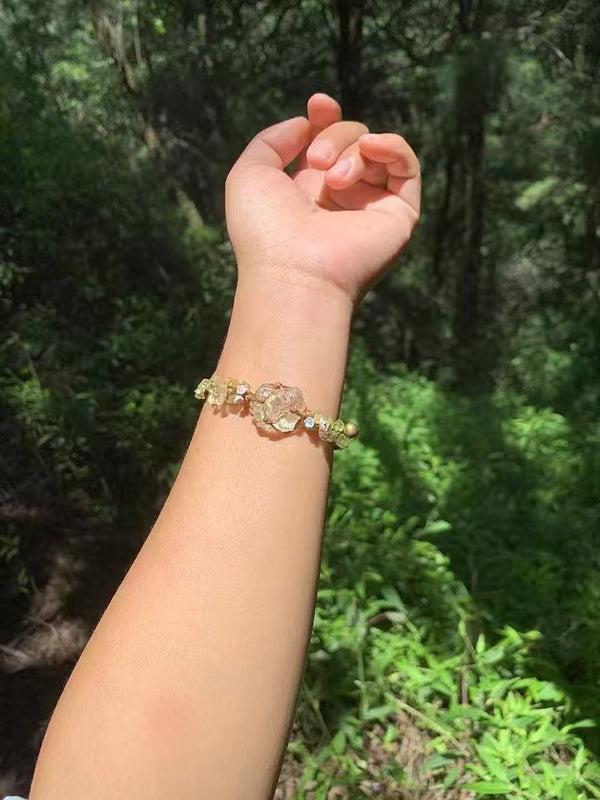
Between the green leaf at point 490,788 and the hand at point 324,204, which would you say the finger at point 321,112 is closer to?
the hand at point 324,204

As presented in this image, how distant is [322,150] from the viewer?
1.29 meters

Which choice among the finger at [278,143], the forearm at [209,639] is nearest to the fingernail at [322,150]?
the finger at [278,143]

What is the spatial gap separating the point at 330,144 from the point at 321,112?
0.55 feet

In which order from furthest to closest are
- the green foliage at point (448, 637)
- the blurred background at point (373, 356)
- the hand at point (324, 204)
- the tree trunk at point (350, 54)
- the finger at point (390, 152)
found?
the tree trunk at point (350, 54) → the blurred background at point (373, 356) → the green foliage at point (448, 637) → the finger at point (390, 152) → the hand at point (324, 204)

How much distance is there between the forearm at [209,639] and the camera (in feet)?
2.16

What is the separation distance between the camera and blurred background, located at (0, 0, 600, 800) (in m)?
2.07

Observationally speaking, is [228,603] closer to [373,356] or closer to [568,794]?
[568,794]

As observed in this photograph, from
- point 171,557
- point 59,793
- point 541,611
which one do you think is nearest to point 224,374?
point 171,557

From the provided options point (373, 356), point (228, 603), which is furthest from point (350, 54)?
point (228, 603)

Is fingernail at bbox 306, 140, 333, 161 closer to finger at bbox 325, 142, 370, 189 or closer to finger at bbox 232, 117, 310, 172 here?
finger at bbox 325, 142, 370, 189

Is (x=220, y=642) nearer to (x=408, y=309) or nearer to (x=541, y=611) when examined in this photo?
(x=541, y=611)

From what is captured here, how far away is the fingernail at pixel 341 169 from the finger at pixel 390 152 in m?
0.04

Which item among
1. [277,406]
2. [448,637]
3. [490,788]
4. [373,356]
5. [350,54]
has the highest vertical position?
[277,406]

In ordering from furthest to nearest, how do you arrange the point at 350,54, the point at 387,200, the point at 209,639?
the point at 350,54 → the point at 387,200 → the point at 209,639
